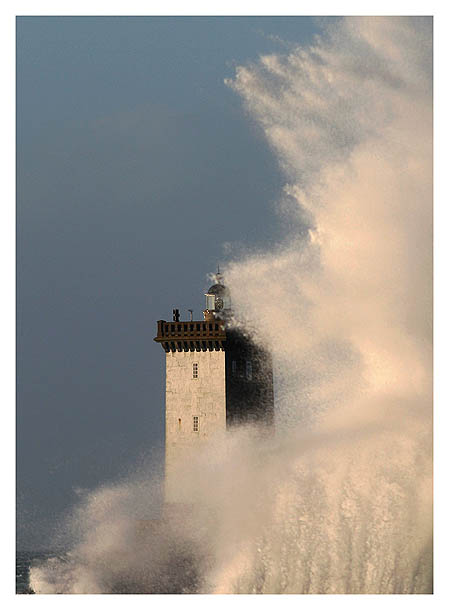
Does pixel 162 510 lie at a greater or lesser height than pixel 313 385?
lesser

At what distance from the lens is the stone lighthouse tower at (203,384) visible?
219ft

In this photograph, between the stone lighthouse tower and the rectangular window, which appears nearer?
the stone lighthouse tower

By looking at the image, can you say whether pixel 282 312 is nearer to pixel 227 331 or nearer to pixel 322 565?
pixel 227 331

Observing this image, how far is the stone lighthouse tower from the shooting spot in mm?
66625

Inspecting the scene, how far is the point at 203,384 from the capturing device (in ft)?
221

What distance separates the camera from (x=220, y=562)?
181ft

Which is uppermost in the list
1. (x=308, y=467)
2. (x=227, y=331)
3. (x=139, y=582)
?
(x=227, y=331)

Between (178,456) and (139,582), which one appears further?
(178,456)

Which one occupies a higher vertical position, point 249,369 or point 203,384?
point 249,369

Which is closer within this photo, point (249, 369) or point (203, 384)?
point (203, 384)

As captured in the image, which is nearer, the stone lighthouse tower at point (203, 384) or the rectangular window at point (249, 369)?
the stone lighthouse tower at point (203, 384)
